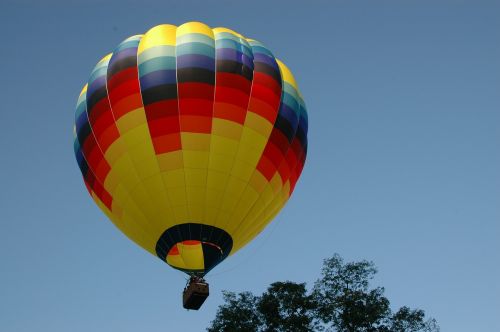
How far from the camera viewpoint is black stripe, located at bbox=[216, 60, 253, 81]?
2347 centimetres

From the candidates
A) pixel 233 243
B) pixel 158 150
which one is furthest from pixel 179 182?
pixel 233 243

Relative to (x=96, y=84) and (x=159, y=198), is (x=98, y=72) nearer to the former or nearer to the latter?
(x=96, y=84)

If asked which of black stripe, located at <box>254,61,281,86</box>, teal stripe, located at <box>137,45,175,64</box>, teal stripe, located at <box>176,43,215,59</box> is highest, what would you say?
black stripe, located at <box>254,61,281,86</box>

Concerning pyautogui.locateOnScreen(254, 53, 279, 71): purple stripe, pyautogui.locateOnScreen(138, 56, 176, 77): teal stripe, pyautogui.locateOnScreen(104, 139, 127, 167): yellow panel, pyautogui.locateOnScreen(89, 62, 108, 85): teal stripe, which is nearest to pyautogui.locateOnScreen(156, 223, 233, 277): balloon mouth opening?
pyautogui.locateOnScreen(104, 139, 127, 167): yellow panel

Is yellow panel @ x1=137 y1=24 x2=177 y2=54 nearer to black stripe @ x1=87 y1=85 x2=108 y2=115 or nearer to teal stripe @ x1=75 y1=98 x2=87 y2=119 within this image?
black stripe @ x1=87 y1=85 x2=108 y2=115

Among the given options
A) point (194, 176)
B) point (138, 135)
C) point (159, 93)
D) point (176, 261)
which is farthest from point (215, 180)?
point (159, 93)

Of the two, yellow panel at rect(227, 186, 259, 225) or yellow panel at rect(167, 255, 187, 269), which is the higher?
yellow panel at rect(227, 186, 259, 225)

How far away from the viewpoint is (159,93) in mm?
22984

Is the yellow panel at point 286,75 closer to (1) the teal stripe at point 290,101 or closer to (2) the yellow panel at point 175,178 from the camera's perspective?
(1) the teal stripe at point 290,101

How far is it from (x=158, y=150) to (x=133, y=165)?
0.97 m

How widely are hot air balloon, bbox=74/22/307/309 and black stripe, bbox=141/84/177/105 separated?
3cm

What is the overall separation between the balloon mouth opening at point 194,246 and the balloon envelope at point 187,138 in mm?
36

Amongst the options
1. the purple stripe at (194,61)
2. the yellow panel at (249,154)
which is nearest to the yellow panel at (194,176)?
the yellow panel at (249,154)

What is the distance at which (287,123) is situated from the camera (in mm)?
24719
